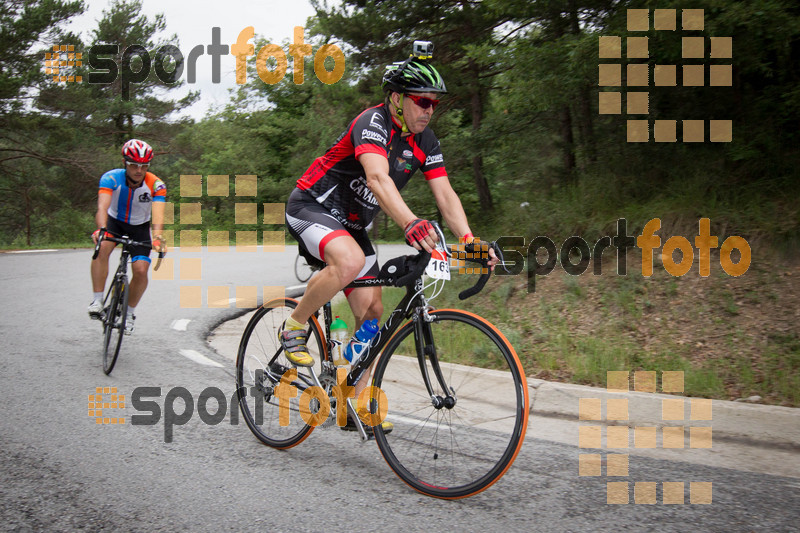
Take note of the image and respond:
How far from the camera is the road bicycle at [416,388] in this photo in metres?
3.21

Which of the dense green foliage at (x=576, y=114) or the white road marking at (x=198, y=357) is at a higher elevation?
the dense green foliage at (x=576, y=114)

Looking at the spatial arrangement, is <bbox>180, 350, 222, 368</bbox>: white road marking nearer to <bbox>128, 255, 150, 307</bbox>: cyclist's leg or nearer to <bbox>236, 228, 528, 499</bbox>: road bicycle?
<bbox>128, 255, 150, 307</bbox>: cyclist's leg

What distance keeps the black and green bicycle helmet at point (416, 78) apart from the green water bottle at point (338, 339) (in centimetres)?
143

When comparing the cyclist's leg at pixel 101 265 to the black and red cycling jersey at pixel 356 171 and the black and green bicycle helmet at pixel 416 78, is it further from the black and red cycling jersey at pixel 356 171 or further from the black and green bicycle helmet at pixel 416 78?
the black and green bicycle helmet at pixel 416 78

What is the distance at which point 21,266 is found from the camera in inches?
564

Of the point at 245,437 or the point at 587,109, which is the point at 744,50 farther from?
the point at 245,437

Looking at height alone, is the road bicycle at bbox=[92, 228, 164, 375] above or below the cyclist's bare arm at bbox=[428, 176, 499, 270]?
below

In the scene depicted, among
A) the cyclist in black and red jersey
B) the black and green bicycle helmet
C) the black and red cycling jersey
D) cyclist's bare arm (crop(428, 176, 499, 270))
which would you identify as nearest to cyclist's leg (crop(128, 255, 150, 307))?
the cyclist in black and red jersey

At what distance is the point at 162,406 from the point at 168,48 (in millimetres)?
36315

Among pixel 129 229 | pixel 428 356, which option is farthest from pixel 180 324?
pixel 428 356

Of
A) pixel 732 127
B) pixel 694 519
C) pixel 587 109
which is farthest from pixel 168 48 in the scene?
pixel 694 519

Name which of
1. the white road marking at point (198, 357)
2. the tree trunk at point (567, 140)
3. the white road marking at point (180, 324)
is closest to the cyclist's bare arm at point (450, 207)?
the white road marking at point (198, 357)

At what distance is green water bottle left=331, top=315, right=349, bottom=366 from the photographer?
3.81 m

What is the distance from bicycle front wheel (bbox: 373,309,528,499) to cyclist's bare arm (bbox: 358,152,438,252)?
1.80ft
